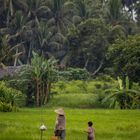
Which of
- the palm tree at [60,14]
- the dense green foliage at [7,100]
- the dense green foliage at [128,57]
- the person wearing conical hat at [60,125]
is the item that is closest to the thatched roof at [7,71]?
the dense green foliage at [128,57]

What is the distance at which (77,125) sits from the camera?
73.8 ft

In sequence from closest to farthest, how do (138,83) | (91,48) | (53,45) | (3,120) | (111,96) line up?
(3,120) → (111,96) → (138,83) → (91,48) → (53,45)

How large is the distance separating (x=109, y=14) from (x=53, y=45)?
A: 7549 mm

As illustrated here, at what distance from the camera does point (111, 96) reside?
32.7 m

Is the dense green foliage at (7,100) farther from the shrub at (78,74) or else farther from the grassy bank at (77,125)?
the shrub at (78,74)

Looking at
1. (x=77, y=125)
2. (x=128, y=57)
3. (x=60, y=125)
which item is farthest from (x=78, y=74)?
(x=60, y=125)

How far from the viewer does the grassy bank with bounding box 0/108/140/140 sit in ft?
63.7

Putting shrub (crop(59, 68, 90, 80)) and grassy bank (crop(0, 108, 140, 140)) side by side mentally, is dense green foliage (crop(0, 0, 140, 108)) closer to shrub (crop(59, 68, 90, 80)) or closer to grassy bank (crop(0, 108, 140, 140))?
shrub (crop(59, 68, 90, 80))

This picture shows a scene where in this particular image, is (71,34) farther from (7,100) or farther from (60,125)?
(60,125)

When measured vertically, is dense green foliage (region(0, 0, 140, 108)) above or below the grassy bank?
above

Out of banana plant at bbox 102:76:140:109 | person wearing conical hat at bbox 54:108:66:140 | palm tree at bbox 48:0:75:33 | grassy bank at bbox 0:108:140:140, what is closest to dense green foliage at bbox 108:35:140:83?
banana plant at bbox 102:76:140:109

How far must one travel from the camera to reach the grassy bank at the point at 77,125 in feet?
63.7

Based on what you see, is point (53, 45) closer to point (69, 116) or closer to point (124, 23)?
point (124, 23)

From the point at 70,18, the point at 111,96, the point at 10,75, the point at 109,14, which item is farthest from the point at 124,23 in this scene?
the point at 111,96
